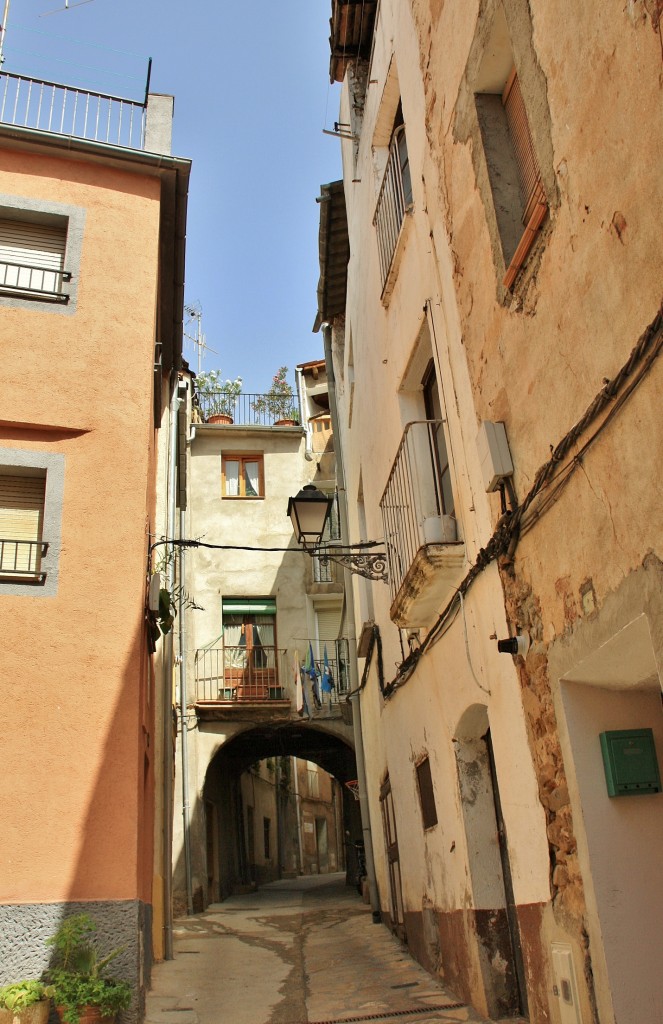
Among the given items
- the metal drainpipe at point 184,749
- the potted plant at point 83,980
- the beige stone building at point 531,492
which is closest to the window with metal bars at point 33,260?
the beige stone building at point 531,492

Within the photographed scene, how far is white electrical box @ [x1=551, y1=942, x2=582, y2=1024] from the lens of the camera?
12.8ft

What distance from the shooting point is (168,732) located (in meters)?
11.0

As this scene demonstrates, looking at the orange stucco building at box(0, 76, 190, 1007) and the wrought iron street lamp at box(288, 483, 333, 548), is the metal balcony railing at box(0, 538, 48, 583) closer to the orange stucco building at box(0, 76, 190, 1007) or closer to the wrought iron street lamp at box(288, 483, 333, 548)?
the orange stucco building at box(0, 76, 190, 1007)

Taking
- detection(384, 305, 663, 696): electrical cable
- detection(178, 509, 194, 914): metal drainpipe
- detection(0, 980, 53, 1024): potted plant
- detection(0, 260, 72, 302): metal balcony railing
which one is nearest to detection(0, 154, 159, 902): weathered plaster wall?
detection(0, 260, 72, 302): metal balcony railing

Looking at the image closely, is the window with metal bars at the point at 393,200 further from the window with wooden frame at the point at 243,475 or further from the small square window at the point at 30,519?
the window with wooden frame at the point at 243,475

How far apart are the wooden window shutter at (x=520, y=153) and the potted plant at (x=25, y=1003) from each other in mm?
5331

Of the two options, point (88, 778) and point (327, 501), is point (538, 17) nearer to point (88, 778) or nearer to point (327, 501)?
point (327, 501)

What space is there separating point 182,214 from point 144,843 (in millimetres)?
6833

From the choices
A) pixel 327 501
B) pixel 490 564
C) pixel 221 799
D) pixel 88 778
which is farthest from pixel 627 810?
pixel 221 799

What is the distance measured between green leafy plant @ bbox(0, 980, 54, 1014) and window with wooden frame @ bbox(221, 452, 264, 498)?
611 inches

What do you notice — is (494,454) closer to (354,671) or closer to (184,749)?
(354,671)

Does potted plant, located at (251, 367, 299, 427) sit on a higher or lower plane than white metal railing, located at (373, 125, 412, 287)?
higher

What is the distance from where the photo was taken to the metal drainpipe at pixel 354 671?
12131mm

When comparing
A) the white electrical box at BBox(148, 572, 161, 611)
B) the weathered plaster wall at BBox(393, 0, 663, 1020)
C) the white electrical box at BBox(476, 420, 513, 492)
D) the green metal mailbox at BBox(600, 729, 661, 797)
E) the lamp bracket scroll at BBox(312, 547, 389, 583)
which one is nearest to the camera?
the weathered plaster wall at BBox(393, 0, 663, 1020)
